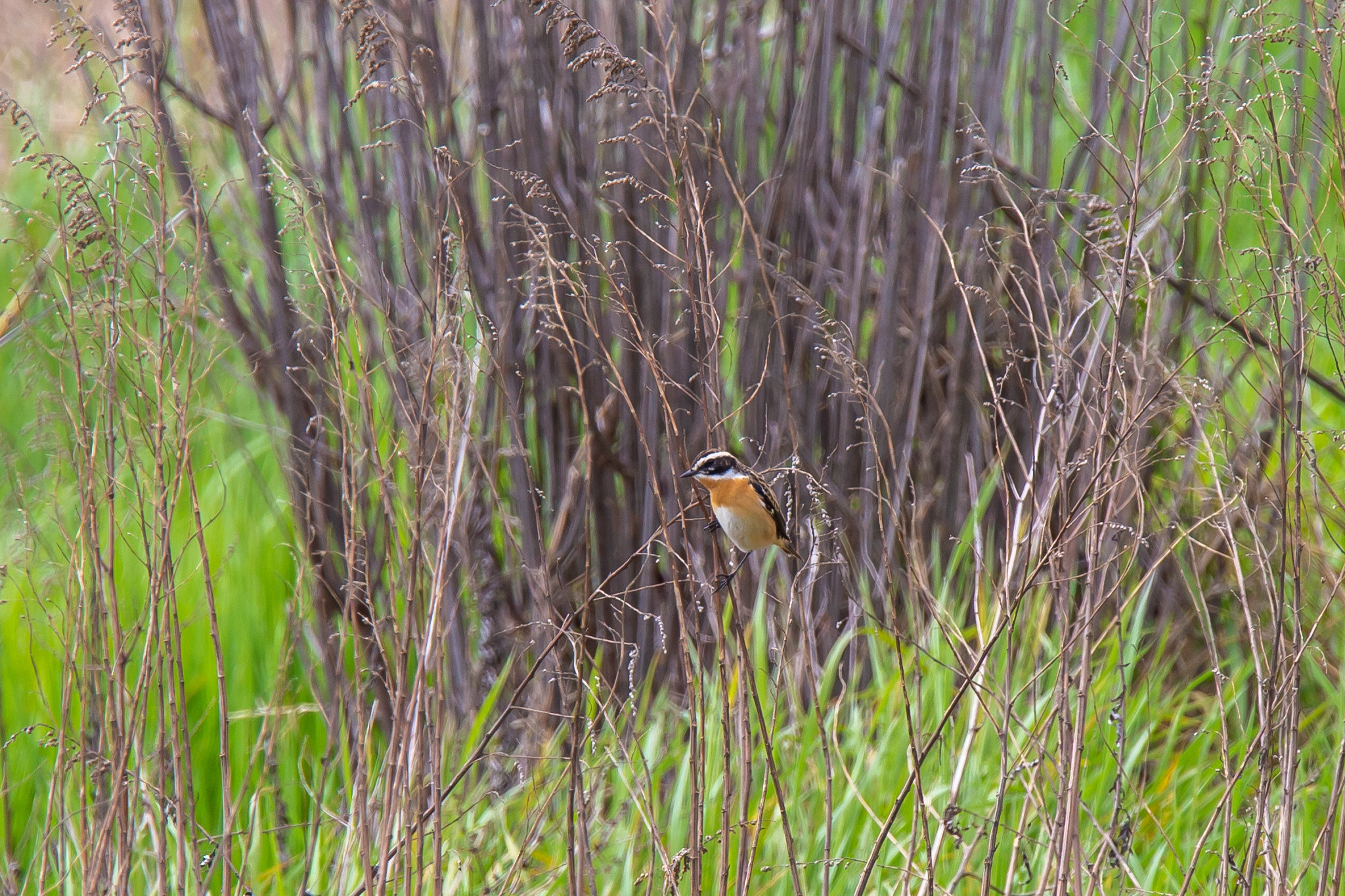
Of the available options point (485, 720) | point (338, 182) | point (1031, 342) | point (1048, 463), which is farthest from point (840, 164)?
point (485, 720)

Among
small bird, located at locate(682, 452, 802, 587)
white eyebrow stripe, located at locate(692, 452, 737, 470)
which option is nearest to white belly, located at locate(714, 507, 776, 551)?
small bird, located at locate(682, 452, 802, 587)

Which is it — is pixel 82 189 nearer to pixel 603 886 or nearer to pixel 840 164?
pixel 603 886

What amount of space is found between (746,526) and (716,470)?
0.34 meters

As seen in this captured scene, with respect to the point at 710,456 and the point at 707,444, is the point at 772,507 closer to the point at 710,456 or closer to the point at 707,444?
the point at 707,444

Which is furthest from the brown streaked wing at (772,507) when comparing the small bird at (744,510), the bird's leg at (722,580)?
the bird's leg at (722,580)

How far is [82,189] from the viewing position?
6.23ft

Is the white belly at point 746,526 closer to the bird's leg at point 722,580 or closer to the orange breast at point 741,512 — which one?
the orange breast at point 741,512

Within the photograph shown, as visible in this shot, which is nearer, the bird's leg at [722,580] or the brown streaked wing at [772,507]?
the bird's leg at [722,580]

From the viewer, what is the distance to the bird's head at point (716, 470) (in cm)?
245

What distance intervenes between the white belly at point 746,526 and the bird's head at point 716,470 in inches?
4.4

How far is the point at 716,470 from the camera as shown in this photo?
104 inches

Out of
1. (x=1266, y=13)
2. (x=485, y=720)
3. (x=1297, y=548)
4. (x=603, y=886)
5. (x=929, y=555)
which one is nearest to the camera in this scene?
(x=1297, y=548)

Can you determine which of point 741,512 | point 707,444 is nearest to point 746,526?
point 741,512

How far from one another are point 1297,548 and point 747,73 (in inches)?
80.7
